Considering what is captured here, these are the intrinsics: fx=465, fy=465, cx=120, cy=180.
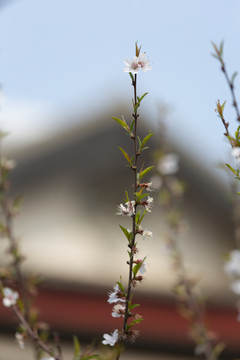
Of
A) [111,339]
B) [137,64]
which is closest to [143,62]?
[137,64]

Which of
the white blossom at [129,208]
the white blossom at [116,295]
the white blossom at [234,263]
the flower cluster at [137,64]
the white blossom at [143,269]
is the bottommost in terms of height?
the white blossom at [116,295]

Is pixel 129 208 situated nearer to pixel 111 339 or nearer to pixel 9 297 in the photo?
pixel 111 339

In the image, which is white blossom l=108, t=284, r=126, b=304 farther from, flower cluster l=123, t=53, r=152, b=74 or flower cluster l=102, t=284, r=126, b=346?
flower cluster l=123, t=53, r=152, b=74

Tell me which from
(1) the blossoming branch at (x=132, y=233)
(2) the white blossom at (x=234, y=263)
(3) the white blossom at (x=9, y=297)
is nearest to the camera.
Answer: (1) the blossoming branch at (x=132, y=233)

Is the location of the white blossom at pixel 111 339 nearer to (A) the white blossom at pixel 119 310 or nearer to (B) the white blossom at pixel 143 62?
(A) the white blossom at pixel 119 310

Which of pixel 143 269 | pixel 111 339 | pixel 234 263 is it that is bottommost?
pixel 111 339

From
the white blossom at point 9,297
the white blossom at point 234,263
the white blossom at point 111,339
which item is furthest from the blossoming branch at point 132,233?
the white blossom at point 234,263

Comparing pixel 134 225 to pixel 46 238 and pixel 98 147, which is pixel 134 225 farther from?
pixel 98 147

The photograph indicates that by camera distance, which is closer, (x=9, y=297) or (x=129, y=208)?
(x=129, y=208)

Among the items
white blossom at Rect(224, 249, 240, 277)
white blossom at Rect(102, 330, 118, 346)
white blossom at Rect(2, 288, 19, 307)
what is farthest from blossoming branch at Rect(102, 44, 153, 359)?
white blossom at Rect(224, 249, 240, 277)

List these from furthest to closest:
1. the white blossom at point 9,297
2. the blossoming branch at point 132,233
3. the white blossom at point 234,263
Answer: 1. the white blossom at point 234,263
2. the white blossom at point 9,297
3. the blossoming branch at point 132,233
